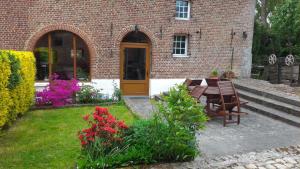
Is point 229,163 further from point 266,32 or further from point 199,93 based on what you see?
point 266,32

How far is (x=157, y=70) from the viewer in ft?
44.7

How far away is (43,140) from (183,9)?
939cm

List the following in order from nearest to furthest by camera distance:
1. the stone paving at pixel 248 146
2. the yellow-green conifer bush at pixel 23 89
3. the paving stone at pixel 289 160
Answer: the stone paving at pixel 248 146, the paving stone at pixel 289 160, the yellow-green conifer bush at pixel 23 89

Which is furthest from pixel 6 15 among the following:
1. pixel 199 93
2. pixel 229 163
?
pixel 229 163

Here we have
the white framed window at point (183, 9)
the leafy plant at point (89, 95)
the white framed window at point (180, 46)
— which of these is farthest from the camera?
the white framed window at point (180, 46)

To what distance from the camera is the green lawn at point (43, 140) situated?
18.4ft

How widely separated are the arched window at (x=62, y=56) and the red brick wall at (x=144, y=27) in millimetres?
340

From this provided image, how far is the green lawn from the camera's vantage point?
561cm

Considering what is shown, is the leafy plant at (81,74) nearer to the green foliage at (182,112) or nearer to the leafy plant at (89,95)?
the leafy plant at (89,95)

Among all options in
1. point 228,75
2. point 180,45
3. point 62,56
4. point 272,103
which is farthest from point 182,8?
point 272,103

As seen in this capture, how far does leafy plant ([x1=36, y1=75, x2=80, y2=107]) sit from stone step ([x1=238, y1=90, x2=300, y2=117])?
21.8ft

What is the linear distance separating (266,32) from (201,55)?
23.9 feet

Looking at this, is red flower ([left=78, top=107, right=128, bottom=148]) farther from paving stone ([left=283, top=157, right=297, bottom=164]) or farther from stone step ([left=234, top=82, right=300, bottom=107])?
stone step ([left=234, top=82, right=300, bottom=107])

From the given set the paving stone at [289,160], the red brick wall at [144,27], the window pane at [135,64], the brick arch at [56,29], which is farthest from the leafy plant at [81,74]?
the paving stone at [289,160]
